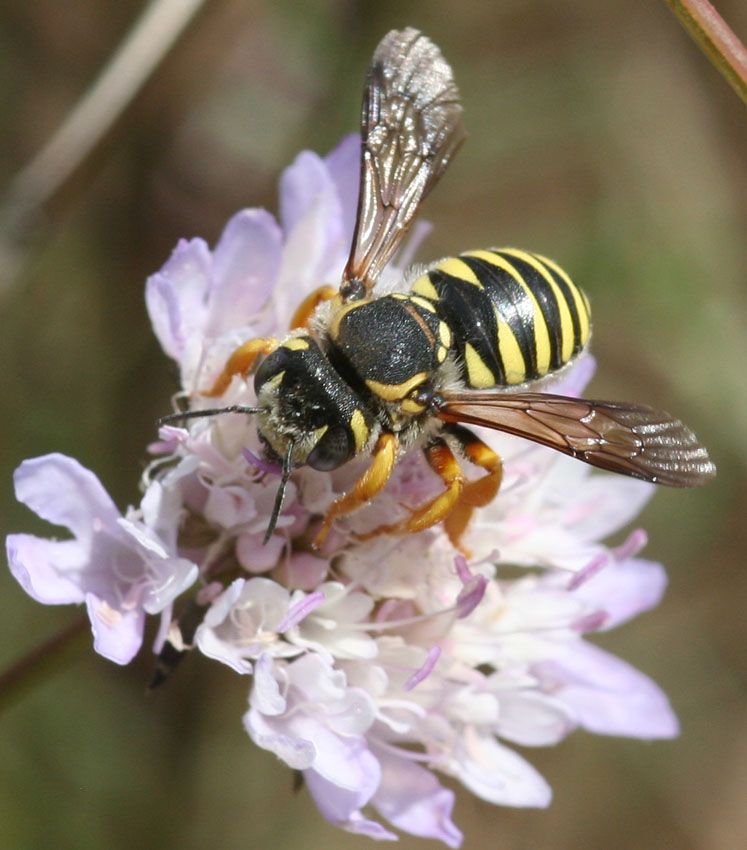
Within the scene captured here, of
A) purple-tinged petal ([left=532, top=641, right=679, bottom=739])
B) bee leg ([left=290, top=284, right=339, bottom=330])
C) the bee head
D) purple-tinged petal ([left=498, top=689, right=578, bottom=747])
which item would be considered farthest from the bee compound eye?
purple-tinged petal ([left=532, top=641, right=679, bottom=739])

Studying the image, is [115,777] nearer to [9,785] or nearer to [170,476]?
[9,785]

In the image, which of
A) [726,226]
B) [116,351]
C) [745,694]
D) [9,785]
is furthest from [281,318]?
[745,694]

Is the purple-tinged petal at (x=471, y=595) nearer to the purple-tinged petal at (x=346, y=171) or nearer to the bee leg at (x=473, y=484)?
the bee leg at (x=473, y=484)

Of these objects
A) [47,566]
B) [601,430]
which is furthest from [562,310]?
[47,566]

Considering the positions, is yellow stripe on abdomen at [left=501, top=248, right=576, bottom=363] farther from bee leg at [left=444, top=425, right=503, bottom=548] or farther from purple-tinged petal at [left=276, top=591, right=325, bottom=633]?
purple-tinged petal at [left=276, top=591, right=325, bottom=633]

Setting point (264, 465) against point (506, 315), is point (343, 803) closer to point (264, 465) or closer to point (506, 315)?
point (264, 465)

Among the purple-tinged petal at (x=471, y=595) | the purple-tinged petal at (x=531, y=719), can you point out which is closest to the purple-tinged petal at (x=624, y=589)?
the purple-tinged petal at (x=531, y=719)
